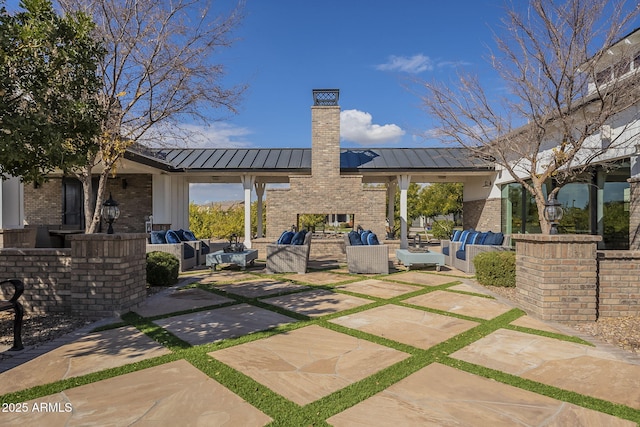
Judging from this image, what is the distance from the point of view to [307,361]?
10.2 ft

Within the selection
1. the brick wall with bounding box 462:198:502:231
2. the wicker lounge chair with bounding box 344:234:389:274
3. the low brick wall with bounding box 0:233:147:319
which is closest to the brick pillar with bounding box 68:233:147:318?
the low brick wall with bounding box 0:233:147:319

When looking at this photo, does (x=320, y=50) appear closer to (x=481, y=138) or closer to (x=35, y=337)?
(x=481, y=138)

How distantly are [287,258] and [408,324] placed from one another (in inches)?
175

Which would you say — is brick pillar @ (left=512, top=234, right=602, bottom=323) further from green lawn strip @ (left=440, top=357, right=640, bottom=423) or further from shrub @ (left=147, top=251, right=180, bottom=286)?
shrub @ (left=147, top=251, right=180, bottom=286)

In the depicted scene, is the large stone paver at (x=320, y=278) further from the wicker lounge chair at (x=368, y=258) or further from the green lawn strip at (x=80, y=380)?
the green lawn strip at (x=80, y=380)

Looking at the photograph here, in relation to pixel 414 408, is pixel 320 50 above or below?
above

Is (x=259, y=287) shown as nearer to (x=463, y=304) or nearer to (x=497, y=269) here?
(x=463, y=304)

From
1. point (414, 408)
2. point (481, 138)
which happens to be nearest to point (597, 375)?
point (414, 408)

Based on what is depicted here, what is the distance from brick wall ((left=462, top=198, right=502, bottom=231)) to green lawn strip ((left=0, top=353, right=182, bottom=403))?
13.2 metres

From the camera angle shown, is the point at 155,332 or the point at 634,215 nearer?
the point at 155,332

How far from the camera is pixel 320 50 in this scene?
11.3 metres

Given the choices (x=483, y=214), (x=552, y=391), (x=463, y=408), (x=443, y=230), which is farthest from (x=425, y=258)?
(x=443, y=230)

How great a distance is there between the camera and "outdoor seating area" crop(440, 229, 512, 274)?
26.8ft

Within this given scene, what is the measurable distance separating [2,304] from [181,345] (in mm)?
1844
